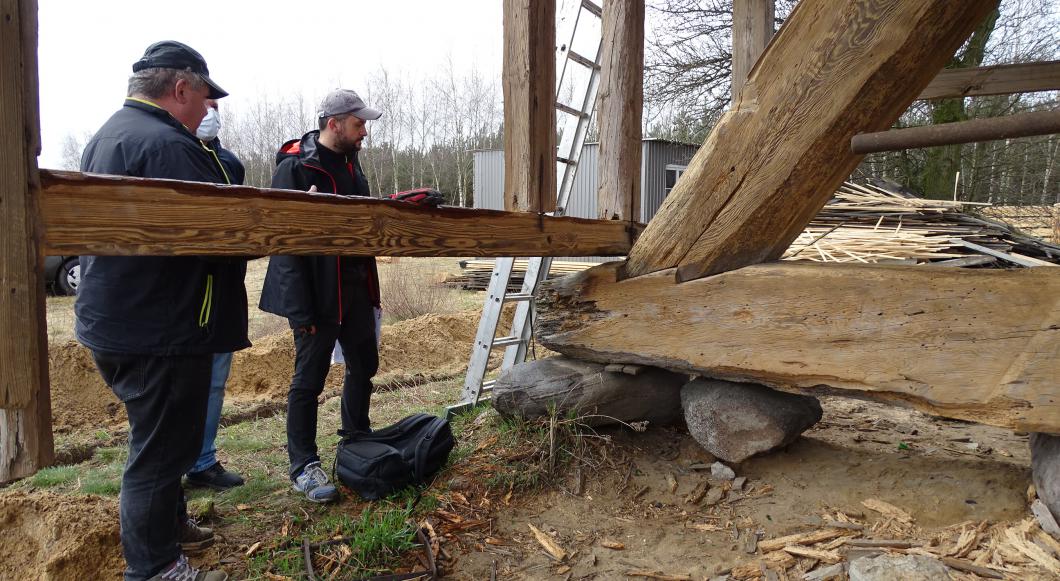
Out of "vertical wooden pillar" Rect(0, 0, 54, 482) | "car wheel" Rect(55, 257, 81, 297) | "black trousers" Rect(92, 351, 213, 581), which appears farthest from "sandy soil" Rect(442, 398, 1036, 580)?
"car wheel" Rect(55, 257, 81, 297)

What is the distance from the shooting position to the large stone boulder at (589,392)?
3.85 m

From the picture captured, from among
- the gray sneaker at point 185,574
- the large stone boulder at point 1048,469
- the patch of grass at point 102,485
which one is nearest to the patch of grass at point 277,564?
the gray sneaker at point 185,574

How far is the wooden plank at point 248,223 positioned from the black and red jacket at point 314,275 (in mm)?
822

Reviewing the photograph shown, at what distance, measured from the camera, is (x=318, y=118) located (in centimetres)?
367

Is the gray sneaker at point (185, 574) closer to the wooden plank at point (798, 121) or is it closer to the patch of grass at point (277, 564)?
the patch of grass at point (277, 564)

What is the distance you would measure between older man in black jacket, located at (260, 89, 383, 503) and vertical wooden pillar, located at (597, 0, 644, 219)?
136cm

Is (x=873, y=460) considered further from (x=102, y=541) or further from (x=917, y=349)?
(x=102, y=541)

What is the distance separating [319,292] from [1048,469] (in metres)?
3.35

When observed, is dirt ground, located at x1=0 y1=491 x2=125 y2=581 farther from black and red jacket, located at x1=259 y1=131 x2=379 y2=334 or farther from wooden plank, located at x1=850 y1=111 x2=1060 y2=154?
wooden plank, located at x1=850 y1=111 x2=1060 y2=154

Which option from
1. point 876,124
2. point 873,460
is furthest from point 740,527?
point 876,124

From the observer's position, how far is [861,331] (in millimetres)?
2986

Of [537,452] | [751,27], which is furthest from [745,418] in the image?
[751,27]

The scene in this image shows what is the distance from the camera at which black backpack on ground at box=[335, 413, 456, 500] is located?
3.48 meters

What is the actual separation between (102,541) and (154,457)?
25.7 inches
